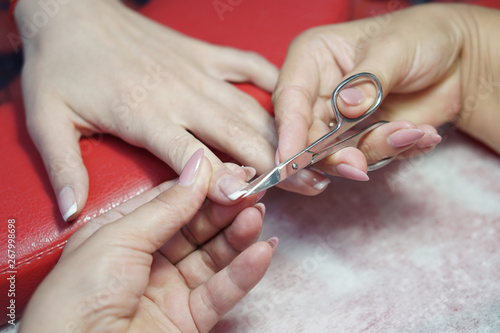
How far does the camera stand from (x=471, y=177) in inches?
36.9

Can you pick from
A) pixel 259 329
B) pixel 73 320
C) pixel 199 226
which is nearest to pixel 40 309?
pixel 73 320

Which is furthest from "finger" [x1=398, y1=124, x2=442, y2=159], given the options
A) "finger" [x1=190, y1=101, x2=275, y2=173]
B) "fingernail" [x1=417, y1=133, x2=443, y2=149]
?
"finger" [x1=190, y1=101, x2=275, y2=173]

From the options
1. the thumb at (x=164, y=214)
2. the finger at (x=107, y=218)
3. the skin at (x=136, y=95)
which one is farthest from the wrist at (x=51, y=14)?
the thumb at (x=164, y=214)

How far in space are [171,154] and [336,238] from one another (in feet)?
1.21

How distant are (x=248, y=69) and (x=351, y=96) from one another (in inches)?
13.9

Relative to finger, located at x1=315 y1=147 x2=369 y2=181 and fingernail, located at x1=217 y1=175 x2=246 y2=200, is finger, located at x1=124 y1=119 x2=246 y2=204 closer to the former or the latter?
fingernail, located at x1=217 y1=175 x2=246 y2=200

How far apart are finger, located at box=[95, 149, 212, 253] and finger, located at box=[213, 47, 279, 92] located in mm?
392

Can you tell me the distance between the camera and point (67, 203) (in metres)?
0.70

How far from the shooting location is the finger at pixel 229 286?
55 cm

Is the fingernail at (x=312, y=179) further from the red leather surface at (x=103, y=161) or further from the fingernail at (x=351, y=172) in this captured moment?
the red leather surface at (x=103, y=161)

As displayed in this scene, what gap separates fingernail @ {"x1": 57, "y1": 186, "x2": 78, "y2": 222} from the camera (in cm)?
70

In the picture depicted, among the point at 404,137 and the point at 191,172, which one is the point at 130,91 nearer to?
the point at 191,172

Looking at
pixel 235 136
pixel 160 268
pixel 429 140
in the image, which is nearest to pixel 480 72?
pixel 429 140

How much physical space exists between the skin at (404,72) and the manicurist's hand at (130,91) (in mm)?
95
